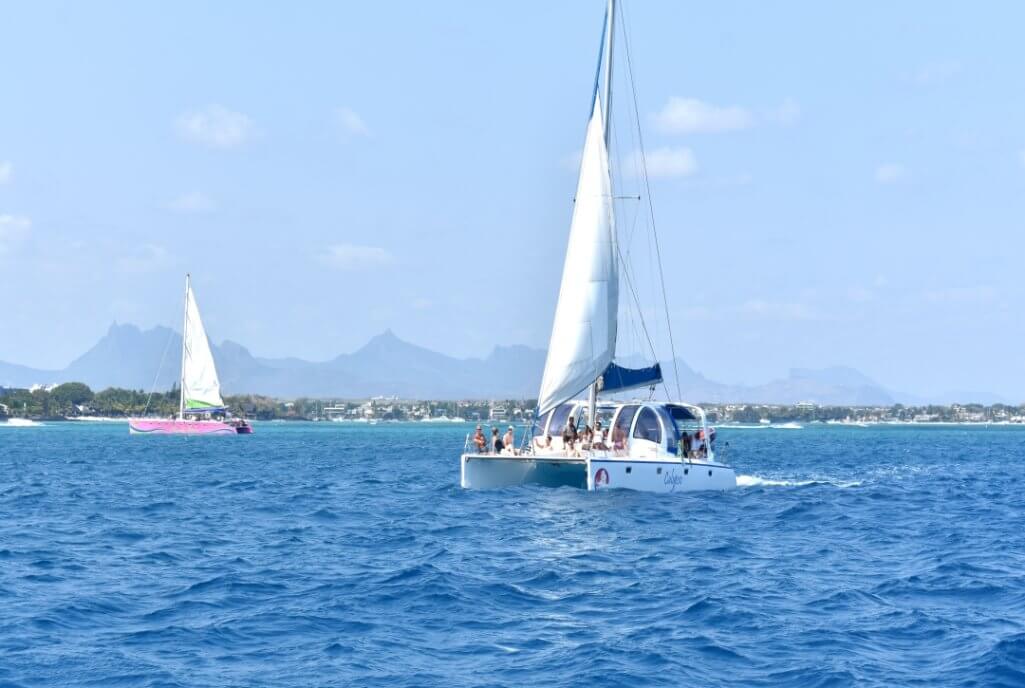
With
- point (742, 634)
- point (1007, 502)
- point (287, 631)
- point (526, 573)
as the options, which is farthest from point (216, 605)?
point (1007, 502)

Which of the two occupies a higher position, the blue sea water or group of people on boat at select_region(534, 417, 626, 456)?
group of people on boat at select_region(534, 417, 626, 456)

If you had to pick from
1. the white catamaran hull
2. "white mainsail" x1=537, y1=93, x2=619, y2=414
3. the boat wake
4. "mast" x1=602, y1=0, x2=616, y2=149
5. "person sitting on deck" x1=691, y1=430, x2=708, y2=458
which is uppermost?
"mast" x1=602, y1=0, x2=616, y2=149

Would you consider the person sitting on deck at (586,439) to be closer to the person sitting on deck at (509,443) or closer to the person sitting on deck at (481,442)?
the person sitting on deck at (509,443)

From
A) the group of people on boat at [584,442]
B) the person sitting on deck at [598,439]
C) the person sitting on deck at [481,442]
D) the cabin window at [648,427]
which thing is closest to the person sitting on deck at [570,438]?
the group of people on boat at [584,442]

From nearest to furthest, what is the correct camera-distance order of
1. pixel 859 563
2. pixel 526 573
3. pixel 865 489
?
pixel 526 573 → pixel 859 563 → pixel 865 489

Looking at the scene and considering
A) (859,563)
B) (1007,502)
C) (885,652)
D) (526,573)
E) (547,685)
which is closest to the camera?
(547,685)

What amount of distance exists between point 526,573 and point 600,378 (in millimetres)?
20020

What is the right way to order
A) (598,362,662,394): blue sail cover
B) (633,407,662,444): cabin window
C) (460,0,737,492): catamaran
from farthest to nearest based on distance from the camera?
1. (598,362,662,394): blue sail cover
2. (633,407,662,444): cabin window
3. (460,0,737,492): catamaran

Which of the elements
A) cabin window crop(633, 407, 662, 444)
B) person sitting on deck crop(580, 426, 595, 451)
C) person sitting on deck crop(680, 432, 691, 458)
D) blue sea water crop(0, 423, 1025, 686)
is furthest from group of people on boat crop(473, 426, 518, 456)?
person sitting on deck crop(680, 432, 691, 458)

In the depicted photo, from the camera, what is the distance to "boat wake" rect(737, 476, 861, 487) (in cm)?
5319

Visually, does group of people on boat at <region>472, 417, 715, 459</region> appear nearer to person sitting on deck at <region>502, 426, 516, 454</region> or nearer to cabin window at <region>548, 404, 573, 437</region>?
person sitting on deck at <region>502, 426, 516, 454</region>

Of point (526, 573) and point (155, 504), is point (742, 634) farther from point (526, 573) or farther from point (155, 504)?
point (155, 504)

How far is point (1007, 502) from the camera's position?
46.3 metres

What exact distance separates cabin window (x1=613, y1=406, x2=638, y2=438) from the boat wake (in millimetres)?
9397
